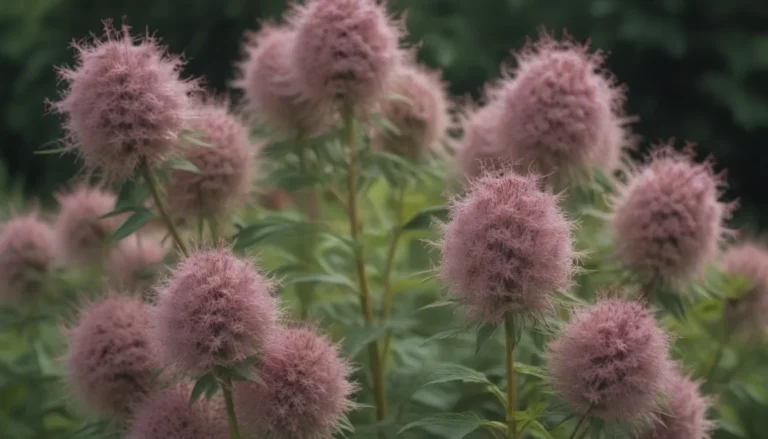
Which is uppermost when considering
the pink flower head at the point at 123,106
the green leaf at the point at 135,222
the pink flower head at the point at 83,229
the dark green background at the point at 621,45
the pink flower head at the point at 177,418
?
the dark green background at the point at 621,45

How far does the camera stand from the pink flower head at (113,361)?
858 millimetres

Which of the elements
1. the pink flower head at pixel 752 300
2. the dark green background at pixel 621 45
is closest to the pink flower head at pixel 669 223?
the pink flower head at pixel 752 300

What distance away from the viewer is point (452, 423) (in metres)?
0.79

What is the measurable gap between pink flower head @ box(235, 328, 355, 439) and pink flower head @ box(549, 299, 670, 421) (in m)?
0.20

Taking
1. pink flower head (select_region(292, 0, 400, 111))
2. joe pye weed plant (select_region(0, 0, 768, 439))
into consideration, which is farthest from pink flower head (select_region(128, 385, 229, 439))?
pink flower head (select_region(292, 0, 400, 111))

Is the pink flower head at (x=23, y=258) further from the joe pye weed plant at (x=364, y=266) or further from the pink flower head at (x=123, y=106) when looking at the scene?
the pink flower head at (x=123, y=106)

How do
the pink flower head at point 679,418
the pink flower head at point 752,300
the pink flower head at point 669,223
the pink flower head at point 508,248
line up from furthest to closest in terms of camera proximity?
1. the pink flower head at point 752,300
2. the pink flower head at point 669,223
3. the pink flower head at point 679,418
4. the pink flower head at point 508,248

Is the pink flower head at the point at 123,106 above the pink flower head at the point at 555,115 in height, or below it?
below

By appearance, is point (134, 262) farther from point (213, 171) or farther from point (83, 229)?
point (213, 171)

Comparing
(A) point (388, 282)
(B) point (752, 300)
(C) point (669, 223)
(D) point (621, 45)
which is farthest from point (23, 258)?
(D) point (621, 45)

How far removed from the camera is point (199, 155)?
966mm

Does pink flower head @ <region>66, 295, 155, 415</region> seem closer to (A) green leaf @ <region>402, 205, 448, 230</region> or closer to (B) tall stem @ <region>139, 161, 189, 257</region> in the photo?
(B) tall stem @ <region>139, 161, 189, 257</region>

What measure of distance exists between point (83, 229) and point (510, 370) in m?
0.63

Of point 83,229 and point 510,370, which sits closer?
point 510,370
